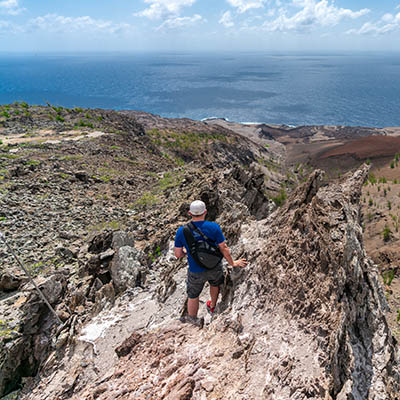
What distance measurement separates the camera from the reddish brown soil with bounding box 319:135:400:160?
54.8 metres

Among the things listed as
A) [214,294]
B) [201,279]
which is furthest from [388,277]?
[201,279]

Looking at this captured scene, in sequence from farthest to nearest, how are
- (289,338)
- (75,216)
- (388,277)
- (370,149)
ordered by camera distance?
(370,149), (75,216), (388,277), (289,338)

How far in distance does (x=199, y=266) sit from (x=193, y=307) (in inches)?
43.5

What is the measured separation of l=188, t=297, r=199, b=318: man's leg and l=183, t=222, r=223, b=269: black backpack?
1.04m

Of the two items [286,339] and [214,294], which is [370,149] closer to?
[214,294]

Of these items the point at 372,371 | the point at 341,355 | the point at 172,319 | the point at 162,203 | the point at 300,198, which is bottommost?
the point at 162,203

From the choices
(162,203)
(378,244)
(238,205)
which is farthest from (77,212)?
(378,244)

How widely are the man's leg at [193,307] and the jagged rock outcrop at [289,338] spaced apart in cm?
36

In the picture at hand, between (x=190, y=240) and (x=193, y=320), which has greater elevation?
(x=190, y=240)

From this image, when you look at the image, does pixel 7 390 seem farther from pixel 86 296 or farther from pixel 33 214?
pixel 33 214

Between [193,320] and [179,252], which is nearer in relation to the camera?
[179,252]

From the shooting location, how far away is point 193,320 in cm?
574

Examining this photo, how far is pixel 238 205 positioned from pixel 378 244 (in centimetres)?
1343

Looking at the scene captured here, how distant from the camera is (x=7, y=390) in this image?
634 cm
